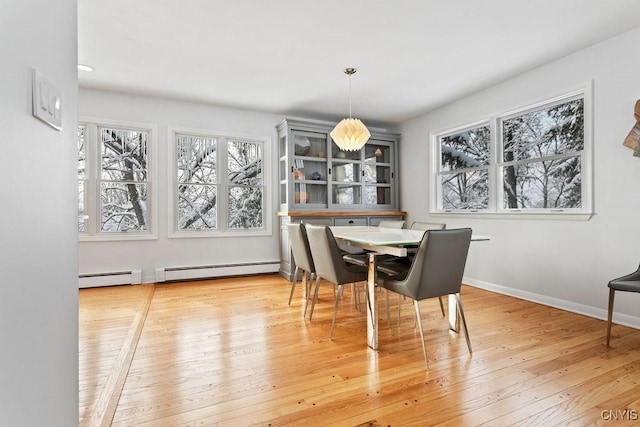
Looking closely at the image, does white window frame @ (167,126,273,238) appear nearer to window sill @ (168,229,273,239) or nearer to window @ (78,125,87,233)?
window sill @ (168,229,273,239)

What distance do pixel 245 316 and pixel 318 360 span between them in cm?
112

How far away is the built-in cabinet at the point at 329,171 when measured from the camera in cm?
483

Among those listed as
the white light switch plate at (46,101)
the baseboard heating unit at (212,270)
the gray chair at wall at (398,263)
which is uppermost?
the white light switch plate at (46,101)

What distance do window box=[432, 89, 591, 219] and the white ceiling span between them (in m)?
0.54

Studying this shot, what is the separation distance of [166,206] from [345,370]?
353 centimetres

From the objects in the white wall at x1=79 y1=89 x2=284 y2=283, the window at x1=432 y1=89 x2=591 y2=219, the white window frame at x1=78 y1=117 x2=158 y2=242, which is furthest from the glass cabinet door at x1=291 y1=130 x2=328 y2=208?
the white window frame at x1=78 y1=117 x2=158 y2=242

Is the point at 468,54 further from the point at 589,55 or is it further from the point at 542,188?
the point at 542,188

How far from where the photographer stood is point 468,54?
10.4 feet

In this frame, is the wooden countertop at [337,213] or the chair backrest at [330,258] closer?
the chair backrest at [330,258]

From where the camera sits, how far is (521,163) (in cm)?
371

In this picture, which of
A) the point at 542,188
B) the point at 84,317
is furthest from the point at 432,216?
the point at 84,317

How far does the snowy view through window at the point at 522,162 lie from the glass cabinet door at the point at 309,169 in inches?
70.0

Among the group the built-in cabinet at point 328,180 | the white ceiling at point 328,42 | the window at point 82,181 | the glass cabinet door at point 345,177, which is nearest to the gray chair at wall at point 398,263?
the built-in cabinet at point 328,180

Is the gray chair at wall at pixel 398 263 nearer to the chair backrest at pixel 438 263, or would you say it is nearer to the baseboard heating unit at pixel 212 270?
the chair backrest at pixel 438 263
